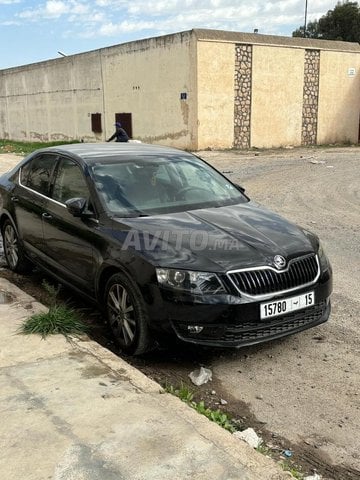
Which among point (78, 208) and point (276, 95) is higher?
point (276, 95)

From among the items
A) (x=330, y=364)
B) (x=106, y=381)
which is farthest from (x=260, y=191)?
(x=106, y=381)

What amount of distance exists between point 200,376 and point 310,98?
2180 centimetres

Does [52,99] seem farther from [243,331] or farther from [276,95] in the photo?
[243,331]

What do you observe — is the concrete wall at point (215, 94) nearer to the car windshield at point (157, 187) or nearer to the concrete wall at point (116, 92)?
the concrete wall at point (116, 92)

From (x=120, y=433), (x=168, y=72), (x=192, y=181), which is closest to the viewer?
(x=120, y=433)

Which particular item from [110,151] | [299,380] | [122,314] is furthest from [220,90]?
[299,380]

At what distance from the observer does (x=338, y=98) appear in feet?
81.1

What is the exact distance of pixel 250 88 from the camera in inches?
851

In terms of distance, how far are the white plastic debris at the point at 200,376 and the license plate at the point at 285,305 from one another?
59cm

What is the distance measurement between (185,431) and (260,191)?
31.7ft

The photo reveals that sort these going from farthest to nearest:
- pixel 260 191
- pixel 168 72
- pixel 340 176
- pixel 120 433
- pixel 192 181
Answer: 1. pixel 168 72
2. pixel 340 176
3. pixel 260 191
4. pixel 192 181
5. pixel 120 433

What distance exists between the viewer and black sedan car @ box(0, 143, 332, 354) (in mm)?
3727

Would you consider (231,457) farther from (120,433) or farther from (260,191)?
(260,191)

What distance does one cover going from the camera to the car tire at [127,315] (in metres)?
3.93
